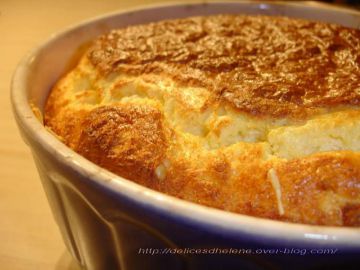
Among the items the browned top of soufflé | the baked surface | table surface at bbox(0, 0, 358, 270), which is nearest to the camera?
the baked surface

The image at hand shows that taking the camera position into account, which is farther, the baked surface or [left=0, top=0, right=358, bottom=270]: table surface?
[left=0, top=0, right=358, bottom=270]: table surface

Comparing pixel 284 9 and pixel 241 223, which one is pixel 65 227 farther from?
pixel 284 9

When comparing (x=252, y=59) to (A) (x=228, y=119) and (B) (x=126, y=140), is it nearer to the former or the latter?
(A) (x=228, y=119)

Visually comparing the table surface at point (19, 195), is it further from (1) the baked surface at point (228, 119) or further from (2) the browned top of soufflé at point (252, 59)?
(2) the browned top of soufflé at point (252, 59)

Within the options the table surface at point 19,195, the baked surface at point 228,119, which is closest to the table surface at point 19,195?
the table surface at point 19,195

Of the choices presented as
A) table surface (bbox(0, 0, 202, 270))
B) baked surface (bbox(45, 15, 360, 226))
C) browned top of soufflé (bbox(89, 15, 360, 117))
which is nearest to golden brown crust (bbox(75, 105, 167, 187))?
baked surface (bbox(45, 15, 360, 226))

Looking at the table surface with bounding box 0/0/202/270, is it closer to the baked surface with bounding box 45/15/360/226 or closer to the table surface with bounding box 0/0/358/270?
the table surface with bounding box 0/0/358/270
